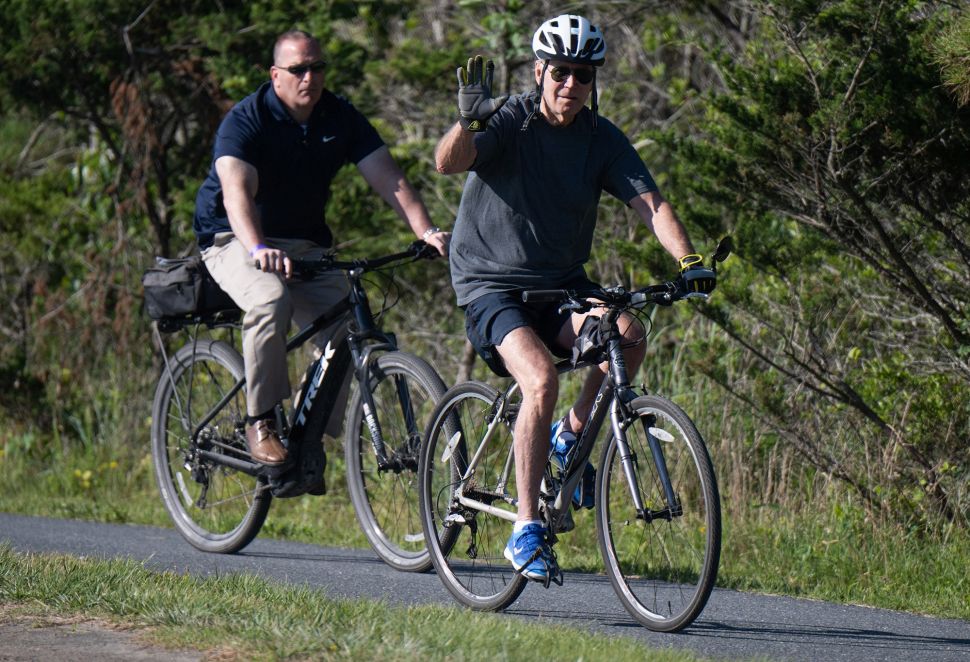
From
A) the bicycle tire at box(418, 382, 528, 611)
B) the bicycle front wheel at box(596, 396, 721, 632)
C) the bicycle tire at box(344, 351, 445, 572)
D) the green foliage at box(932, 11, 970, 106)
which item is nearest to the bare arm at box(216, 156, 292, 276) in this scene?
the bicycle tire at box(344, 351, 445, 572)

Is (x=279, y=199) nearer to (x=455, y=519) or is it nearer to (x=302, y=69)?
(x=302, y=69)

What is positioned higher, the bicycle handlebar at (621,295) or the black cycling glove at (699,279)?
the black cycling glove at (699,279)

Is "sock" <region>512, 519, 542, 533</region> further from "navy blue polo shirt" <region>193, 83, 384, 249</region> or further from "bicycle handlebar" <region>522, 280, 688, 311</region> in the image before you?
"navy blue polo shirt" <region>193, 83, 384, 249</region>

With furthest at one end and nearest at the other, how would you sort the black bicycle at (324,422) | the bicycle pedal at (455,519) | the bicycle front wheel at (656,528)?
the black bicycle at (324,422) → the bicycle pedal at (455,519) → the bicycle front wheel at (656,528)

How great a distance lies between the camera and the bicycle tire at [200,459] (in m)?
7.07

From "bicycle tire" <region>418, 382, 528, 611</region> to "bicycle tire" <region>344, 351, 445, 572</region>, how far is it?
0.32 meters

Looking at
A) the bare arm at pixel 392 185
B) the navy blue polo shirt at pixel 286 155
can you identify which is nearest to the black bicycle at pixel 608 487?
the bare arm at pixel 392 185

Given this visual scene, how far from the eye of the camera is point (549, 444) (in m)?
5.17

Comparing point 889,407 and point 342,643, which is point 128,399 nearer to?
point 889,407

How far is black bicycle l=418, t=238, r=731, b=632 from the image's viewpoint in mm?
4859

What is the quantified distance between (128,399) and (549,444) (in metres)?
6.26

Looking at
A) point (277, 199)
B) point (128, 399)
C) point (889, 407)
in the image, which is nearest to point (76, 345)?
point (128, 399)

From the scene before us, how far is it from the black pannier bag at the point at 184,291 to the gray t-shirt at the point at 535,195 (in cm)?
195

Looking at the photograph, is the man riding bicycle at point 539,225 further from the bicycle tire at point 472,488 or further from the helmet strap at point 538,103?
the bicycle tire at point 472,488
